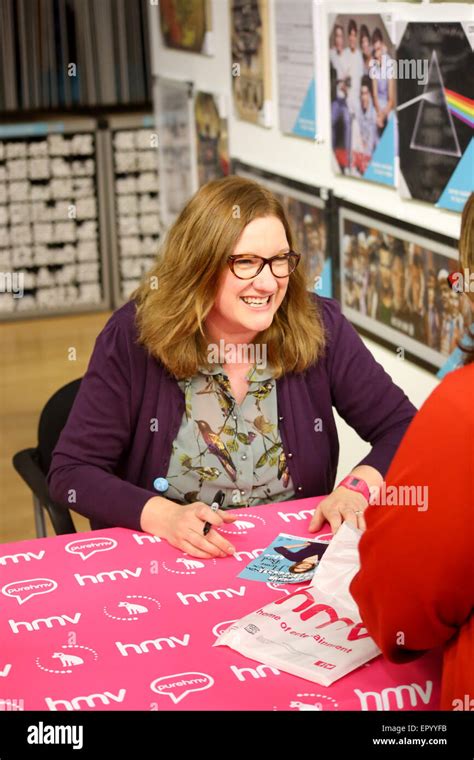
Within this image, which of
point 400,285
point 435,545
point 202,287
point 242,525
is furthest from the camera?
point 400,285

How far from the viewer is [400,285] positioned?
337 centimetres

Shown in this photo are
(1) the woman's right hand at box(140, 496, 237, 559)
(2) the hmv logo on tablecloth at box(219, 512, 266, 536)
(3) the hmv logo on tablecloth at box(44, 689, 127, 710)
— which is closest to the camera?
(3) the hmv logo on tablecloth at box(44, 689, 127, 710)

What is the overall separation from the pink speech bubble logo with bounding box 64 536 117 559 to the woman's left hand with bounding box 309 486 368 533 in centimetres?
42

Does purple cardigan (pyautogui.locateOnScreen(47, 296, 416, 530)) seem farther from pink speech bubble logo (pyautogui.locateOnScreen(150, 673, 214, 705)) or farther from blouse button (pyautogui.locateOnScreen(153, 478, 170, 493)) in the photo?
pink speech bubble logo (pyautogui.locateOnScreen(150, 673, 214, 705))

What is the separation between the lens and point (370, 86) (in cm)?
336

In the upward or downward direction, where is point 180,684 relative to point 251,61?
downward

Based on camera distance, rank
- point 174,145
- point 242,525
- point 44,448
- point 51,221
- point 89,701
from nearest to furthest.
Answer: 1. point 89,701
2. point 242,525
3. point 44,448
4. point 174,145
5. point 51,221

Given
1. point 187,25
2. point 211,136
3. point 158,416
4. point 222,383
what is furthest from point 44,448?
point 187,25

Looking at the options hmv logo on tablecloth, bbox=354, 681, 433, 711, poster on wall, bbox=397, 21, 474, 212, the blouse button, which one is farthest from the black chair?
hmv logo on tablecloth, bbox=354, 681, 433, 711

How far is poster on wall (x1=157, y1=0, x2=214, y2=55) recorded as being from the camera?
16.1 feet

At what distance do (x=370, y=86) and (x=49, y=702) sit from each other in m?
2.36

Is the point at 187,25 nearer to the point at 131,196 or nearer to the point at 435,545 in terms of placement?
the point at 131,196

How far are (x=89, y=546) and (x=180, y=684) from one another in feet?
1.91

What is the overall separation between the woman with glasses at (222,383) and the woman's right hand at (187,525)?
0.44ft
